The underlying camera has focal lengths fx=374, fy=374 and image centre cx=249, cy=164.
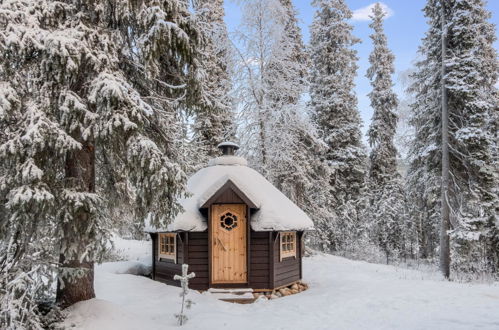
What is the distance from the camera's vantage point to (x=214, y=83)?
1767cm

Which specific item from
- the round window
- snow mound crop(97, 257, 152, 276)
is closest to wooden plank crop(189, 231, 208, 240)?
the round window

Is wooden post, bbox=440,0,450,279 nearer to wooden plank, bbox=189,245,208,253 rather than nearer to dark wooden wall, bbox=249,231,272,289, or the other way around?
dark wooden wall, bbox=249,231,272,289

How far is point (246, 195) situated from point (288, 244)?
8.57 feet

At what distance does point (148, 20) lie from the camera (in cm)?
642

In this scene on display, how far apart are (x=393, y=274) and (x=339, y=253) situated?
26.8ft

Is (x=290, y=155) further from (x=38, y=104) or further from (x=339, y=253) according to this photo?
(x=38, y=104)

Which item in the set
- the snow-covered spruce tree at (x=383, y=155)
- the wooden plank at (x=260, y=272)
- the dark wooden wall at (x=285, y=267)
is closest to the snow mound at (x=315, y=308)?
the dark wooden wall at (x=285, y=267)

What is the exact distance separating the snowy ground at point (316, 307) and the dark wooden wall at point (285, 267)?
24.6 inches

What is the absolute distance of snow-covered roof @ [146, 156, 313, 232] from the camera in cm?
1038

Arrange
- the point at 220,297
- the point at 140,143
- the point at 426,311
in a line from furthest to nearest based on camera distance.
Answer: the point at 220,297 < the point at 426,311 < the point at 140,143

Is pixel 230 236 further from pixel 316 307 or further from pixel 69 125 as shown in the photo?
pixel 69 125

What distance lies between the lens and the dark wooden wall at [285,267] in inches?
428

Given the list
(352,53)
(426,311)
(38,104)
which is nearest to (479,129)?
(426,311)

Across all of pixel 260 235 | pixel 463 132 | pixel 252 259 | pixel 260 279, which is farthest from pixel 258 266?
pixel 463 132
